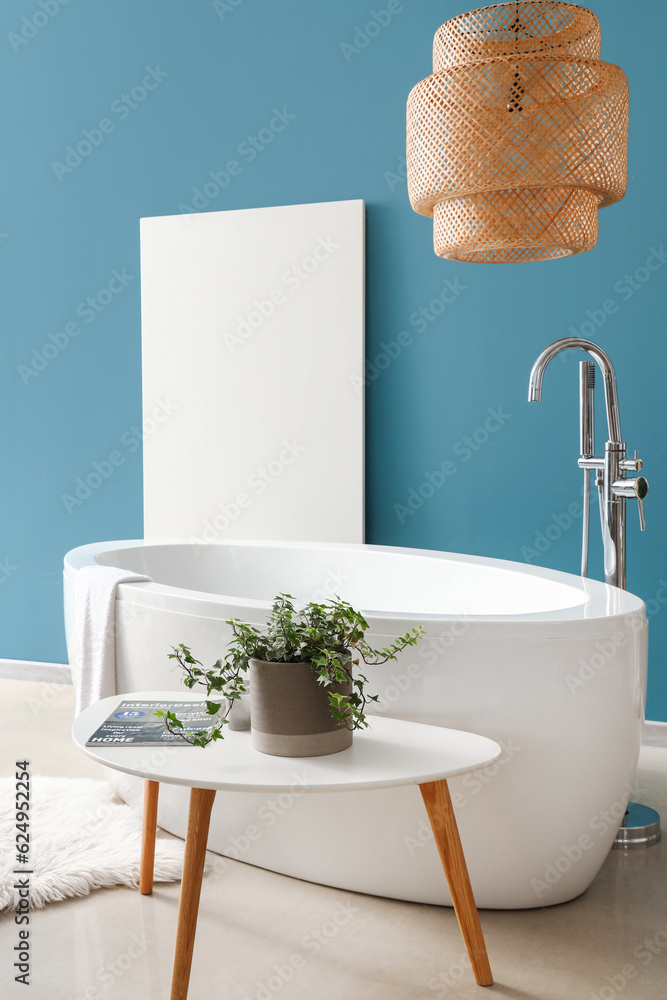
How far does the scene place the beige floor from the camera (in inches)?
71.8

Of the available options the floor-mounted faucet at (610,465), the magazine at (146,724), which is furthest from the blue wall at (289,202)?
the magazine at (146,724)

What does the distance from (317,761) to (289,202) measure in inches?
101

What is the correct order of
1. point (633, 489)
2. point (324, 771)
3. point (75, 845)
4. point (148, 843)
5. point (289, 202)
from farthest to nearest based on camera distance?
1. point (289, 202)
2. point (633, 489)
3. point (75, 845)
4. point (148, 843)
5. point (324, 771)

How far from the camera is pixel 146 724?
1.84m

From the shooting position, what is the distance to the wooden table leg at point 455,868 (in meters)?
1.76

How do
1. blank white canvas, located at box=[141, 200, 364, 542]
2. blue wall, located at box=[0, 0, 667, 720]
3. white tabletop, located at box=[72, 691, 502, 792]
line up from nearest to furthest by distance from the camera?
white tabletop, located at box=[72, 691, 502, 792]
blue wall, located at box=[0, 0, 667, 720]
blank white canvas, located at box=[141, 200, 364, 542]

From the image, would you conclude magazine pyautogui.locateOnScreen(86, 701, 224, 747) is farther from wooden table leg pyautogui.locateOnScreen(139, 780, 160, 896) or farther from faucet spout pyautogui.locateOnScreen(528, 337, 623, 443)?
faucet spout pyautogui.locateOnScreen(528, 337, 623, 443)

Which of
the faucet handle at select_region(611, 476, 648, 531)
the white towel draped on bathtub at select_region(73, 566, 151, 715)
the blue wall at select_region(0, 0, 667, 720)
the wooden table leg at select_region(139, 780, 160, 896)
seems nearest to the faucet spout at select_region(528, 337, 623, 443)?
the faucet handle at select_region(611, 476, 648, 531)

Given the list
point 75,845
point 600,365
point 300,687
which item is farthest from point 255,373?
point 300,687

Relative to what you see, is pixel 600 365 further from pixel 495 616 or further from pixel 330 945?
pixel 330 945

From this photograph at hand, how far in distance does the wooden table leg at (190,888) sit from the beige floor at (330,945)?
0.52 feet

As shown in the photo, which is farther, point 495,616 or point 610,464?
point 610,464

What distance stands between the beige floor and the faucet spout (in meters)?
1.20

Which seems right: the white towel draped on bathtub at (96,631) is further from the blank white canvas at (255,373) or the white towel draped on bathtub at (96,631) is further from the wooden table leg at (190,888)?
the blank white canvas at (255,373)
